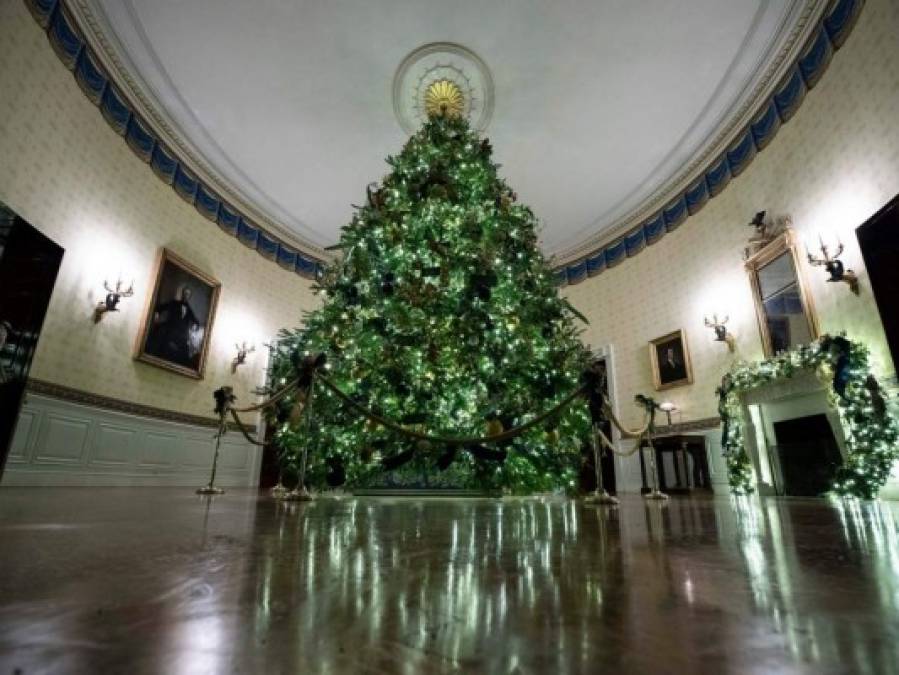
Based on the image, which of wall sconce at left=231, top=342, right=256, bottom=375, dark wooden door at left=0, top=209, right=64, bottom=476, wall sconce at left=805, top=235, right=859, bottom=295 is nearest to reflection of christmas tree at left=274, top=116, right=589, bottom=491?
dark wooden door at left=0, top=209, right=64, bottom=476

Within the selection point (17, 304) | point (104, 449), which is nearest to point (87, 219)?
point (17, 304)

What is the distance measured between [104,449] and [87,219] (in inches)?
118

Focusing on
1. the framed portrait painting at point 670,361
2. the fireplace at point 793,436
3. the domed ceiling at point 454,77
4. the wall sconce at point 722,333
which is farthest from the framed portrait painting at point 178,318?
the fireplace at point 793,436

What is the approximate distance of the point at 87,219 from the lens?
5.64m

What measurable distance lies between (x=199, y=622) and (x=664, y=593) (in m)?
0.61

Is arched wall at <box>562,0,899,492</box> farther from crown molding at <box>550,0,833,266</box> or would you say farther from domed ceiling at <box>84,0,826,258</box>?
domed ceiling at <box>84,0,826,258</box>

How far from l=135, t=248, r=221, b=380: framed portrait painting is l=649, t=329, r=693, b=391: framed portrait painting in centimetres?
802

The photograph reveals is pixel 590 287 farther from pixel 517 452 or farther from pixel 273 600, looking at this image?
pixel 273 600

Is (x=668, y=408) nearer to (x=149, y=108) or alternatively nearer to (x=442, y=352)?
(x=442, y=352)

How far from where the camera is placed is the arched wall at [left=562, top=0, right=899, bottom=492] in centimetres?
465

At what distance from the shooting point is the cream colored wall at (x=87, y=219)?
478 centimetres

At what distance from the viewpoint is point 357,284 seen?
14.2 feet

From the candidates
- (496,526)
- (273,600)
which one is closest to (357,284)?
(496,526)

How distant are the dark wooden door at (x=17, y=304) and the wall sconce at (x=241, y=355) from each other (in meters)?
3.20
